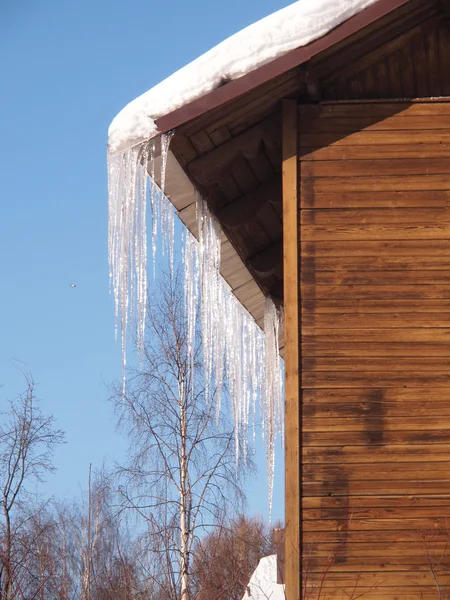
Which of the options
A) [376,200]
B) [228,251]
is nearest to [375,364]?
[376,200]

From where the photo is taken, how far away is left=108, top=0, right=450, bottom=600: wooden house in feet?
22.2

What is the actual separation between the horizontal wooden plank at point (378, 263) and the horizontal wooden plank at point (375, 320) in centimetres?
34

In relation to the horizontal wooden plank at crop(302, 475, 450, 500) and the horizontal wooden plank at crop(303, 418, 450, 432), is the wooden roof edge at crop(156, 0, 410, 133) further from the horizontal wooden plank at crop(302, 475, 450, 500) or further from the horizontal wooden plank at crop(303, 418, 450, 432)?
the horizontal wooden plank at crop(302, 475, 450, 500)

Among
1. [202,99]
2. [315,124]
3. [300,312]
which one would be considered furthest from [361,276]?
[202,99]

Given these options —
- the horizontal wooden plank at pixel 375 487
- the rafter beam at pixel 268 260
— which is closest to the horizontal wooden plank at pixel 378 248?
the horizontal wooden plank at pixel 375 487

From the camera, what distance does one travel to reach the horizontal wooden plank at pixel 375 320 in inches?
281

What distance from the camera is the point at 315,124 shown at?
7582 millimetres

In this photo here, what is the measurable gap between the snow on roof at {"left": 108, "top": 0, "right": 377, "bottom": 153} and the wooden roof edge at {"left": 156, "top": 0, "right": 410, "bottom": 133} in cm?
4

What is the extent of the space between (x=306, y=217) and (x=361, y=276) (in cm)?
60

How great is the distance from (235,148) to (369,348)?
2.01m

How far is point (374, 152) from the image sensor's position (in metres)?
7.48

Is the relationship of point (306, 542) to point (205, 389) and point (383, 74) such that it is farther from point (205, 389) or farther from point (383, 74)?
point (205, 389)

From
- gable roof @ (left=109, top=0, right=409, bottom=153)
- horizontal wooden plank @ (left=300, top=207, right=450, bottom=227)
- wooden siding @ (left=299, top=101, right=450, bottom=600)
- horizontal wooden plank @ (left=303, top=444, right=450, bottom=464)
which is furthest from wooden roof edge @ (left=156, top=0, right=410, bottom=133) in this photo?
horizontal wooden plank @ (left=303, top=444, right=450, bottom=464)

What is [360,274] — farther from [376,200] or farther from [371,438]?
[371,438]
